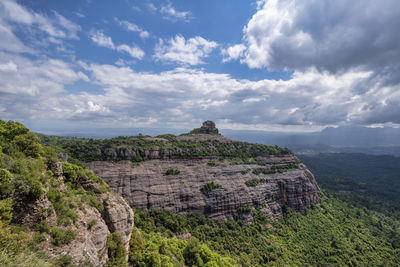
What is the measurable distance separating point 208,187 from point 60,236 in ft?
162

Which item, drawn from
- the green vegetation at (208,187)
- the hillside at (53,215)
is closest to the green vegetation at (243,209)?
the green vegetation at (208,187)

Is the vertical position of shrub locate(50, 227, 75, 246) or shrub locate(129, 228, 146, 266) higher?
shrub locate(50, 227, 75, 246)

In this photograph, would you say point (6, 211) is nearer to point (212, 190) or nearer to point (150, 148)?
point (212, 190)

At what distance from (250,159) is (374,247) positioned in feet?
153

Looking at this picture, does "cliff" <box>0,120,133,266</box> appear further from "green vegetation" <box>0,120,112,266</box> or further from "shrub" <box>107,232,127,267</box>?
"shrub" <box>107,232,127,267</box>

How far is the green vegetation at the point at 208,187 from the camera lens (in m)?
57.7

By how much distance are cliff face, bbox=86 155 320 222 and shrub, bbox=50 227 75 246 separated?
4036 centimetres

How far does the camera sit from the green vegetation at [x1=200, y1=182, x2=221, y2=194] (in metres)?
57.7

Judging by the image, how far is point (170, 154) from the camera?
65.4 metres

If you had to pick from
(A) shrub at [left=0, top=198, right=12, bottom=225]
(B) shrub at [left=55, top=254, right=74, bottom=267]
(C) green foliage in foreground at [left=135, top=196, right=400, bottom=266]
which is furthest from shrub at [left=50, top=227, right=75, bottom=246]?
(C) green foliage in foreground at [left=135, top=196, right=400, bottom=266]

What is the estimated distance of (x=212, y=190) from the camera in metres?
58.2

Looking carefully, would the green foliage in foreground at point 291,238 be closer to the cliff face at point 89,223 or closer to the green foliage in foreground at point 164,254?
the green foliage in foreground at point 164,254

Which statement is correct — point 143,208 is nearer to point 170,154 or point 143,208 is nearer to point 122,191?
point 122,191

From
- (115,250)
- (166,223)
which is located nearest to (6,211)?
(115,250)
